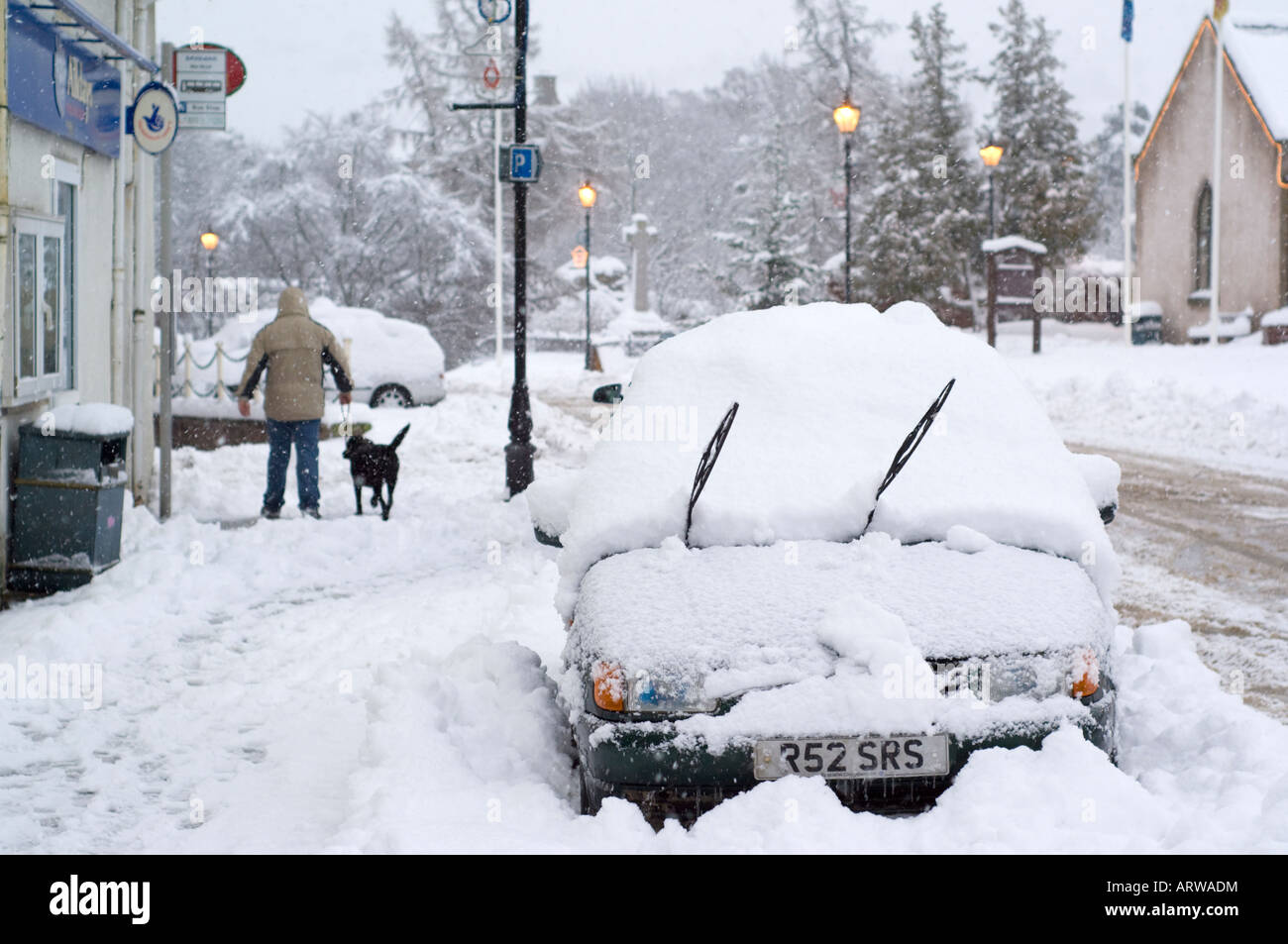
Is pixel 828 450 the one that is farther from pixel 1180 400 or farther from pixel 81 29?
pixel 1180 400

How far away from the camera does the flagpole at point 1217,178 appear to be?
3297 centimetres

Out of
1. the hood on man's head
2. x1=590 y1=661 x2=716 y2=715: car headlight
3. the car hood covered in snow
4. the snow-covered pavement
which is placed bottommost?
the snow-covered pavement

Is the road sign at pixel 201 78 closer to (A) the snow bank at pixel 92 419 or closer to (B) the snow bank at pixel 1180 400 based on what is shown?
(A) the snow bank at pixel 92 419

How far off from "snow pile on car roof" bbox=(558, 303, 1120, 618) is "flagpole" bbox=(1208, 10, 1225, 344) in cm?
2953

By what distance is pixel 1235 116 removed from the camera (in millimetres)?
34375

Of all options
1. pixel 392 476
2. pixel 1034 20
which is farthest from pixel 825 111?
pixel 392 476

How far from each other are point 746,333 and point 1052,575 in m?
1.77

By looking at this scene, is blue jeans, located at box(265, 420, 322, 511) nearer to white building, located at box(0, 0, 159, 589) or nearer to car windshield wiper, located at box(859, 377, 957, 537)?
white building, located at box(0, 0, 159, 589)

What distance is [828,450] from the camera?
5227 mm

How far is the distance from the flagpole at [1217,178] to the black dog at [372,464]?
85.1 ft

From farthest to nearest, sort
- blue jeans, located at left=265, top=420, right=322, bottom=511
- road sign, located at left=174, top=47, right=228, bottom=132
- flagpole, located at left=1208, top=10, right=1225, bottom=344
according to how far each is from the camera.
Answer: flagpole, located at left=1208, top=10, right=1225, bottom=344, road sign, located at left=174, top=47, right=228, bottom=132, blue jeans, located at left=265, top=420, right=322, bottom=511

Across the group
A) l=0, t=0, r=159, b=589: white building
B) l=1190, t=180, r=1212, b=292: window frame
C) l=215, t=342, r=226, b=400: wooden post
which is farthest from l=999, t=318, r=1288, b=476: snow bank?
l=215, t=342, r=226, b=400: wooden post

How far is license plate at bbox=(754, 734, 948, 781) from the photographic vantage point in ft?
13.5

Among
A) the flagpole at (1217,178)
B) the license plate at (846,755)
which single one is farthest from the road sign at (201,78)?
the flagpole at (1217,178)
